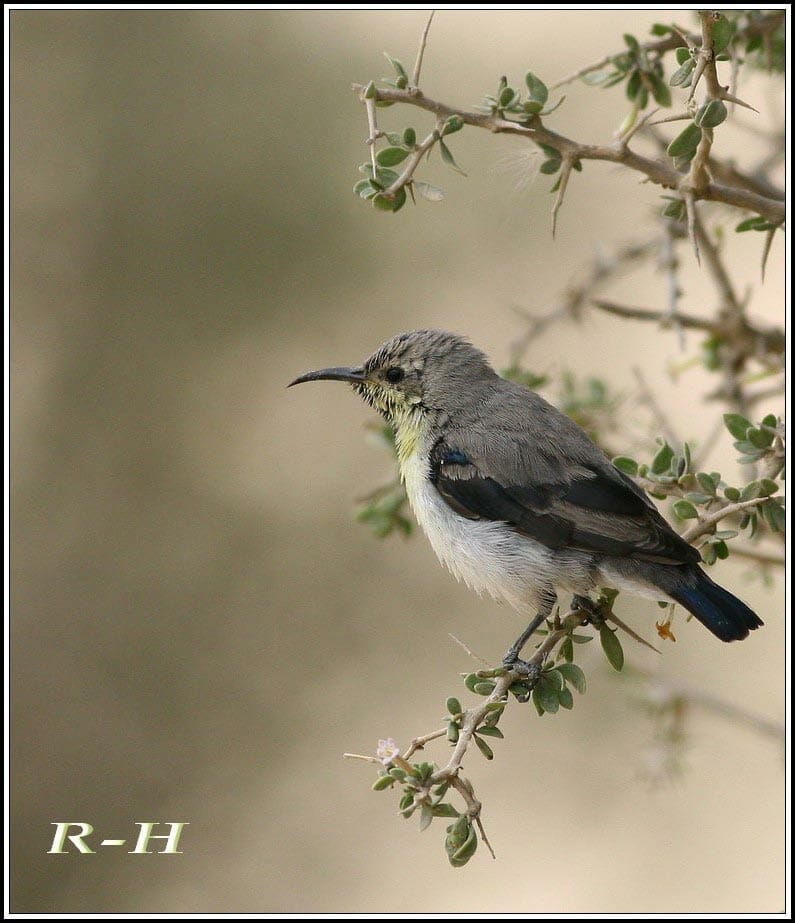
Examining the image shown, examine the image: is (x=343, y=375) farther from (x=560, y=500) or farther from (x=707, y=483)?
(x=707, y=483)

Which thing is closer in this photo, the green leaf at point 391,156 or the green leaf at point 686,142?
the green leaf at point 686,142

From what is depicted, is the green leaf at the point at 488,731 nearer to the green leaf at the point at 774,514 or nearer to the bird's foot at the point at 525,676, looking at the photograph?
the bird's foot at the point at 525,676

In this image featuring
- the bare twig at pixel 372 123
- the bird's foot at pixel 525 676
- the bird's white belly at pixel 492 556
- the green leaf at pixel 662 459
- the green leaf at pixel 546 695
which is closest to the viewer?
the bare twig at pixel 372 123

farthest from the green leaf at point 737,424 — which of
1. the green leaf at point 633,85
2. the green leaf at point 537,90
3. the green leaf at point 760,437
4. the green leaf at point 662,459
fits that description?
the green leaf at point 633,85

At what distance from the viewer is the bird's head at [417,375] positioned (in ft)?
13.0

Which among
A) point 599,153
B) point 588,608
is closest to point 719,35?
point 599,153

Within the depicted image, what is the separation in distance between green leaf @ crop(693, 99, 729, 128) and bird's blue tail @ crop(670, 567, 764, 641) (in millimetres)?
1391

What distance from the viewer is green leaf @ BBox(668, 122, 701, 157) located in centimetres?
264

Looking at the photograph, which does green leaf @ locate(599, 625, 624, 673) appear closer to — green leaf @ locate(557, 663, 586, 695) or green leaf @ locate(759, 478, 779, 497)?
green leaf @ locate(557, 663, 586, 695)

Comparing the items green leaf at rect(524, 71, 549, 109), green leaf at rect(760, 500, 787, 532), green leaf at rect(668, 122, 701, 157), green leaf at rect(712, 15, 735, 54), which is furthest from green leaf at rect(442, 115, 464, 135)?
green leaf at rect(760, 500, 787, 532)

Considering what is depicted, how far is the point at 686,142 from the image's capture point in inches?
105

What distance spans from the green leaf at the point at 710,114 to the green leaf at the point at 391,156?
0.74 m

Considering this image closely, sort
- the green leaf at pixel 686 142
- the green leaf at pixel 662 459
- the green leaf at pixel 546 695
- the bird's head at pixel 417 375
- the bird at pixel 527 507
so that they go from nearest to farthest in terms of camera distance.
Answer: the green leaf at pixel 686 142 → the green leaf at pixel 546 695 → the green leaf at pixel 662 459 → the bird at pixel 527 507 → the bird's head at pixel 417 375

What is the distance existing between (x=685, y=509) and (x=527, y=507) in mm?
802
